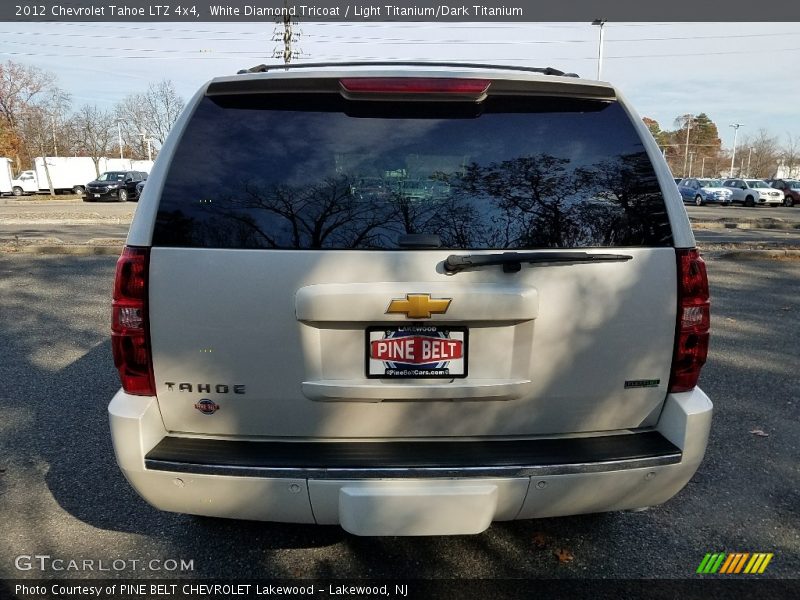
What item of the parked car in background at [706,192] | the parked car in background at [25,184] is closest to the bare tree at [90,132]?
the parked car in background at [25,184]

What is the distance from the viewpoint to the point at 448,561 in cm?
267

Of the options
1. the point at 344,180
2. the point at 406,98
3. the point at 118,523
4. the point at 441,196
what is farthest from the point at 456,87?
the point at 118,523

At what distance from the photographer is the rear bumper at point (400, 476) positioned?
2.09m

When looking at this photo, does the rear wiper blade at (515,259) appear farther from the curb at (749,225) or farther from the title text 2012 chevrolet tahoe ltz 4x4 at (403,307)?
the curb at (749,225)

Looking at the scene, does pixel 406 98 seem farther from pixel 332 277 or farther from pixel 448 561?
pixel 448 561

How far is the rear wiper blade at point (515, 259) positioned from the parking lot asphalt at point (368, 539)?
4.65 ft

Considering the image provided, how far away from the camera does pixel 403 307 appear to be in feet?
6.86

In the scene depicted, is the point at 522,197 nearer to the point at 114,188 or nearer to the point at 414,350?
the point at 414,350

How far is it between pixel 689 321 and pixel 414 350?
3.57ft

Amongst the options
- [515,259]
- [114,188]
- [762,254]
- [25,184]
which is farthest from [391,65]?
[25,184]

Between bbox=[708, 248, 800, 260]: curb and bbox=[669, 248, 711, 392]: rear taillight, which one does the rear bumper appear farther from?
bbox=[708, 248, 800, 260]: curb

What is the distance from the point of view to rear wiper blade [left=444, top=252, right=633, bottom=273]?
209 centimetres

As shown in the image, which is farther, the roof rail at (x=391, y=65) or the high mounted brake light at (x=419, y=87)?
the roof rail at (x=391, y=65)

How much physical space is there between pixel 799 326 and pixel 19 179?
2032 inches
